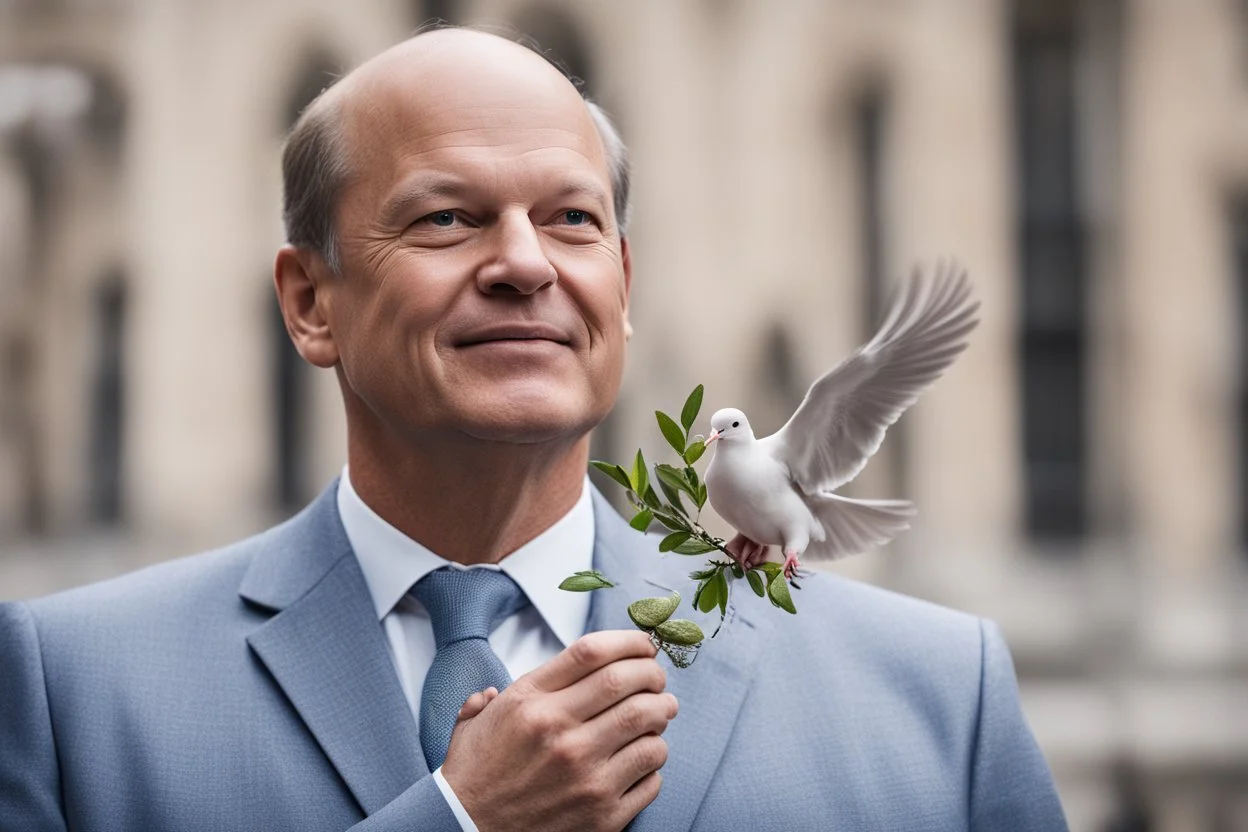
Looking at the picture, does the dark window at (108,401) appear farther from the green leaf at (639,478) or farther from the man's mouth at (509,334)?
the green leaf at (639,478)

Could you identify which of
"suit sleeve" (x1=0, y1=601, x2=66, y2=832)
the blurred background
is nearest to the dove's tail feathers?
"suit sleeve" (x1=0, y1=601, x2=66, y2=832)

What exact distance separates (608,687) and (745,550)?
274mm

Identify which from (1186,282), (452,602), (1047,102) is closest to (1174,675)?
(1186,282)

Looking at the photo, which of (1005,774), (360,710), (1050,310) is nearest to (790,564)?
(360,710)

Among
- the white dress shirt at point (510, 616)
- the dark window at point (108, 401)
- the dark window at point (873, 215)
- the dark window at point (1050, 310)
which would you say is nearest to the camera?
the white dress shirt at point (510, 616)

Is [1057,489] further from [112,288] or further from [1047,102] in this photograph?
[112,288]

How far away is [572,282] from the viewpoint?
Result: 254 cm

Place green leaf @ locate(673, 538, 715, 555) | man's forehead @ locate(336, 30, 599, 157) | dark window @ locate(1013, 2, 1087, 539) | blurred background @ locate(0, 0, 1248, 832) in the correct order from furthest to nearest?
dark window @ locate(1013, 2, 1087, 539) < blurred background @ locate(0, 0, 1248, 832) < man's forehead @ locate(336, 30, 599, 157) < green leaf @ locate(673, 538, 715, 555)

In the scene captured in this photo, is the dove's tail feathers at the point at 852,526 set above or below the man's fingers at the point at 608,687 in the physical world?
above

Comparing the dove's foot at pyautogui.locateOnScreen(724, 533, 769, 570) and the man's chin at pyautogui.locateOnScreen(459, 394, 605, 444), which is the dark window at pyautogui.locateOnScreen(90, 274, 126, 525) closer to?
the man's chin at pyautogui.locateOnScreen(459, 394, 605, 444)

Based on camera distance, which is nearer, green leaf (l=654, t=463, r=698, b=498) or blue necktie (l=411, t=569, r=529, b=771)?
green leaf (l=654, t=463, r=698, b=498)

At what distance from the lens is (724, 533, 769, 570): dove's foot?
7.24ft

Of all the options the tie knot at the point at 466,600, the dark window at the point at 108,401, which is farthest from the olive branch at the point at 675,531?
the dark window at the point at 108,401

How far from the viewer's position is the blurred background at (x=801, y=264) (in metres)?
18.4
